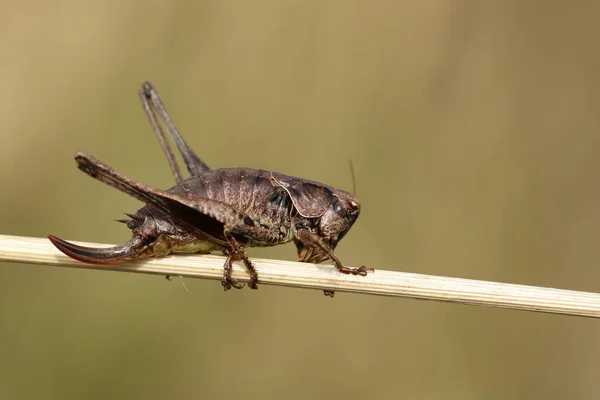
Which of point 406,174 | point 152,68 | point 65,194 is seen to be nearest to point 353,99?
point 406,174

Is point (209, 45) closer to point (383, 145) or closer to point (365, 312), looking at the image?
point (383, 145)

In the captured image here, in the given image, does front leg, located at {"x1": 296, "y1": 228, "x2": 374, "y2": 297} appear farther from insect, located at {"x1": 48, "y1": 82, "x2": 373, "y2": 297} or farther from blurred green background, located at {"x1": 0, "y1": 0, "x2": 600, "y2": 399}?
blurred green background, located at {"x1": 0, "y1": 0, "x2": 600, "y2": 399}

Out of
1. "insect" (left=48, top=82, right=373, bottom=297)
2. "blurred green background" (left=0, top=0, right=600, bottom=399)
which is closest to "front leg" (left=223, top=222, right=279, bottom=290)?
"insect" (left=48, top=82, right=373, bottom=297)

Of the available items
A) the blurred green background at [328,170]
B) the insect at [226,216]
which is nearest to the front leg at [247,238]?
the insect at [226,216]

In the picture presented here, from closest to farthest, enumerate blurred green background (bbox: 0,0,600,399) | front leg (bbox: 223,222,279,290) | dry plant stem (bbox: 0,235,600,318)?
dry plant stem (bbox: 0,235,600,318)
front leg (bbox: 223,222,279,290)
blurred green background (bbox: 0,0,600,399)

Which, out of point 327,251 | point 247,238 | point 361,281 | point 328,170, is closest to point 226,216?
point 247,238

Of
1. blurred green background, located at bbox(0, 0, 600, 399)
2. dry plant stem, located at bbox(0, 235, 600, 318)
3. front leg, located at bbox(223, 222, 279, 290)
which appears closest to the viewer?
dry plant stem, located at bbox(0, 235, 600, 318)

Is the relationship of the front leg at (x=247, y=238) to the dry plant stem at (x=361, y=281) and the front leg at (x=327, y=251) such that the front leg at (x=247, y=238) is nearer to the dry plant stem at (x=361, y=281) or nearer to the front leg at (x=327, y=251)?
the dry plant stem at (x=361, y=281)
